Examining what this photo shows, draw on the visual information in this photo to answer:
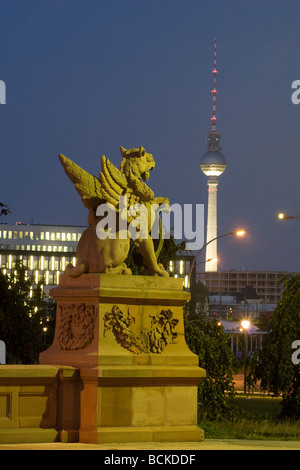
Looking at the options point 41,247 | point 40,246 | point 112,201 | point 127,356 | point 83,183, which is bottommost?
point 127,356

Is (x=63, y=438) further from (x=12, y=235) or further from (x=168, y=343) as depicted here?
(x=12, y=235)

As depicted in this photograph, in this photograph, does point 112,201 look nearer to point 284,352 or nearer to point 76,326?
point 76,326

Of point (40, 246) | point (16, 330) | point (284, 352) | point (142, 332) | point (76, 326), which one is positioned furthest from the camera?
point (40, 246)

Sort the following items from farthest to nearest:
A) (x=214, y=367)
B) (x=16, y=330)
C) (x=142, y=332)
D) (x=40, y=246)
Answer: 1. (x=40, y=246)
2. (x=16, y=330)
3. (x=214, y=367)
4. (x=142, y=332)

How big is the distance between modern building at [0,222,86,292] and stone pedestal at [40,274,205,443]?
148400 millimetres

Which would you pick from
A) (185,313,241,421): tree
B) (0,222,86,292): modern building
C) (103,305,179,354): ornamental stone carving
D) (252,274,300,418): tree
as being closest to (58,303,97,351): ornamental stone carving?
(103,305,179,354): ornamental stone carving

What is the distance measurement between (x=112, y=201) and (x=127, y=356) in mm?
2139

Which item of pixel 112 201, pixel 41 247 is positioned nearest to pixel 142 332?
pixel 112 201

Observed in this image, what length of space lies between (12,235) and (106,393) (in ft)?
562

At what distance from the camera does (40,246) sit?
179 meters

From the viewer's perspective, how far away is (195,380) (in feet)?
50.5

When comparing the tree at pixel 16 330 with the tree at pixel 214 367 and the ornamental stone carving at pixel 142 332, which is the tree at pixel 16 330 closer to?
the tree at pixel 214 367

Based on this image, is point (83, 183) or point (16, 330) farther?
point (16, 330)
